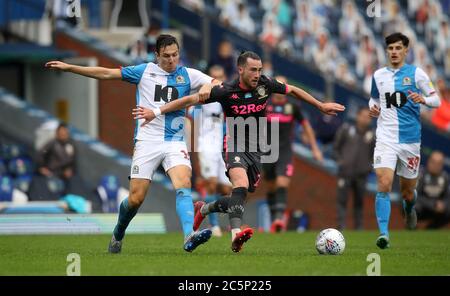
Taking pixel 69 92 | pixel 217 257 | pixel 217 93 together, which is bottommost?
pixel 217 257

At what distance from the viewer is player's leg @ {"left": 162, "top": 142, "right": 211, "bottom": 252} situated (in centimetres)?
1343

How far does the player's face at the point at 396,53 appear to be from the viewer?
15.6 metres

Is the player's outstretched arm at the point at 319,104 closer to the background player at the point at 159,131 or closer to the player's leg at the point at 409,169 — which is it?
the background player at the point at 159,131

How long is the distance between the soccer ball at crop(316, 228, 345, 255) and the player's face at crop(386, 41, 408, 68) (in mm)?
2787

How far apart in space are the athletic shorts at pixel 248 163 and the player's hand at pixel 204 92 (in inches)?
32.4

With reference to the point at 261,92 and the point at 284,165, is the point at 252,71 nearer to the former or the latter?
the point at 261,92

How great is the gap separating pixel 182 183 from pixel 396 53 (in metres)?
3.58

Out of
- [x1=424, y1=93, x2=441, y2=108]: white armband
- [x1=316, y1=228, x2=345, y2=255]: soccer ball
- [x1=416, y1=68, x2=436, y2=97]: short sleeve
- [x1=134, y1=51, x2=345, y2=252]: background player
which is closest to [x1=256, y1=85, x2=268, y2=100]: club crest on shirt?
[x1=134, y1=51, x2=345, y2=252]: background player

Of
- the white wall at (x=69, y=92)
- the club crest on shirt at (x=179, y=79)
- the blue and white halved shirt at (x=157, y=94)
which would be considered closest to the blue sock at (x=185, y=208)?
the blue and white halved shirt at (x=157, y=94)

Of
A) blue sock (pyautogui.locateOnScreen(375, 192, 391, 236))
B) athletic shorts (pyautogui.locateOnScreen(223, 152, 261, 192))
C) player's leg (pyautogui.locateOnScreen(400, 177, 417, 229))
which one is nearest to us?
athletic shorts (pyautogui.locateOnScreen(223, 152, 261, 192))

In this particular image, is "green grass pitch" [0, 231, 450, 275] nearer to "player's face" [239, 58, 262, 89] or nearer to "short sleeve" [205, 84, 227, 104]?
"short sleeve" [205, 84, 227, 104]

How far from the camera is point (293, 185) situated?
79.1ft

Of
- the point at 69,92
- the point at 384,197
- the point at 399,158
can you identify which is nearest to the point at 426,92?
the point at 399,158

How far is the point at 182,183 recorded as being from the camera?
13.6 meters
